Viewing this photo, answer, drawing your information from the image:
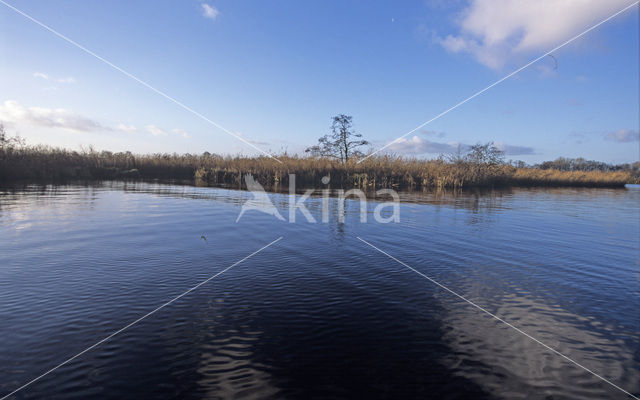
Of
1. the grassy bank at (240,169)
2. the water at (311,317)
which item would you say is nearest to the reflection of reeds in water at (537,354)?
the water at (311,317)

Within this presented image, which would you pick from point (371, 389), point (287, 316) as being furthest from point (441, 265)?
point (371, 389)

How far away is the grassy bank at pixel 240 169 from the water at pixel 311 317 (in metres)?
23.1

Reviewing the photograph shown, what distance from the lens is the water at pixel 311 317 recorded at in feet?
9.78

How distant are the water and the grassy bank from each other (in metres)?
23.1

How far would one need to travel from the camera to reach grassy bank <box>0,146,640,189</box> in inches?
1121

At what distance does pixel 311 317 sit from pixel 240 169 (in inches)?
1204

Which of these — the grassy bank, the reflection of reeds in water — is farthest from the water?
the grassy bank

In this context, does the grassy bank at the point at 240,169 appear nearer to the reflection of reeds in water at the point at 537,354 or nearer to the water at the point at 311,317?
the water at the point at 311,317

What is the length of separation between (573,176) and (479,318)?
2331 inches

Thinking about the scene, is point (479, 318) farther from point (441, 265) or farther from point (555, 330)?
point (441, 265)

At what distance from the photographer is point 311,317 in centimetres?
419

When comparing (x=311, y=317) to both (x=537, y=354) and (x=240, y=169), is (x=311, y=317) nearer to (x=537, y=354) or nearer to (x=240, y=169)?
(x=537, y=354)

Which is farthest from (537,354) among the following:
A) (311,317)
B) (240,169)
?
(240,169)

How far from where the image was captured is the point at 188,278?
17.8 feet
